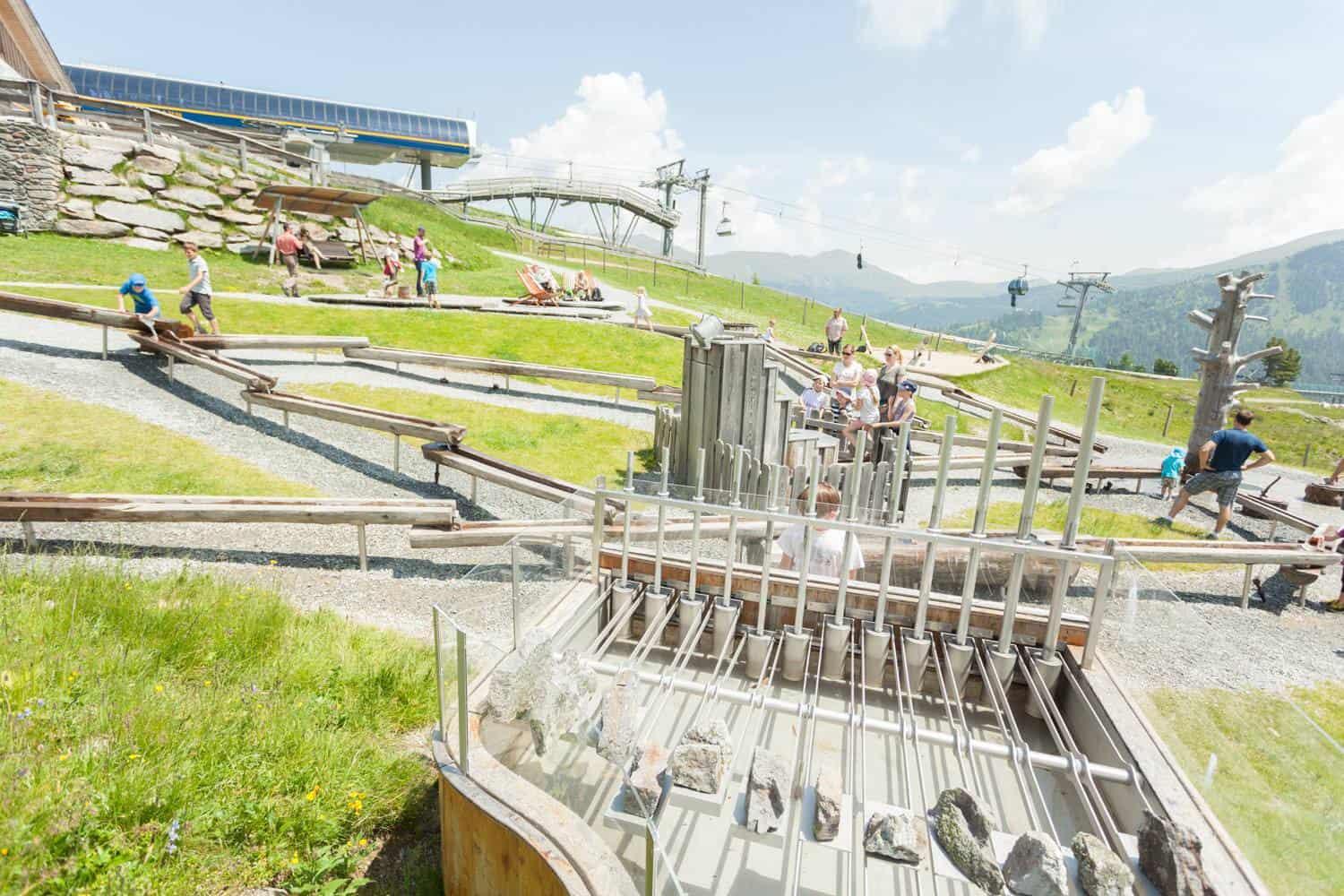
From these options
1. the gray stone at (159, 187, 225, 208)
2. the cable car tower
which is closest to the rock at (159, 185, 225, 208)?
the gray stone at (159, 187, 225, 208)

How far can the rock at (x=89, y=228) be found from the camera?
66.0 feet

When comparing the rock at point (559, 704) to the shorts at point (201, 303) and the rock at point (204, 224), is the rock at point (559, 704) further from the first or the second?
the rock at point (204, 224)

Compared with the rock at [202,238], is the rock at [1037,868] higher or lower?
lower

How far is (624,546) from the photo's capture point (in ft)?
16.8

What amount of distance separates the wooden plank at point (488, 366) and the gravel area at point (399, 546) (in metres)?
0.43

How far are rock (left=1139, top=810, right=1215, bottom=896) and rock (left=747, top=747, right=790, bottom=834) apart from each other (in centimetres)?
157

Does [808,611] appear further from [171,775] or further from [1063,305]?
[1063,305]

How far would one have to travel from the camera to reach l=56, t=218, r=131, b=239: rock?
20.1 metres

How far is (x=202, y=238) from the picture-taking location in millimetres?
21547

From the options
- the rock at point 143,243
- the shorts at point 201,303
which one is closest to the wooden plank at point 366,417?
the shorts at point 201,303

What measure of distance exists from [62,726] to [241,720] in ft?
2.52

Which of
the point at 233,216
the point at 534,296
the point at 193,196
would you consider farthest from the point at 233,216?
the point at 534,296

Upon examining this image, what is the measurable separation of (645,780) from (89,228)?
84.4 ft

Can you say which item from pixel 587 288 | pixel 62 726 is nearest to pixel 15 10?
pixel 587 288
